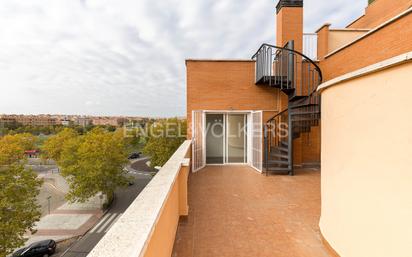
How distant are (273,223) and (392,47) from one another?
4.36 meters

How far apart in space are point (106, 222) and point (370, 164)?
14555mm

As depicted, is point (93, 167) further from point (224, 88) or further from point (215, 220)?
point (215, 220)

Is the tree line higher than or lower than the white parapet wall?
lower

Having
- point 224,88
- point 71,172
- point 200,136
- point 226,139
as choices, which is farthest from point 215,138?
point 71,172

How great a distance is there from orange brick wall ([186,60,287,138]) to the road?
865cm

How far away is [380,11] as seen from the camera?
7.73 metres

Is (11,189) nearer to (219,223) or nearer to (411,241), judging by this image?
(219,223)

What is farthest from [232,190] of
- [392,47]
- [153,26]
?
[153,26]

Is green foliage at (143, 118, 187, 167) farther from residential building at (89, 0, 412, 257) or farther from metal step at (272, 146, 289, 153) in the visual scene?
metal step at (272, 146, 289, 153)

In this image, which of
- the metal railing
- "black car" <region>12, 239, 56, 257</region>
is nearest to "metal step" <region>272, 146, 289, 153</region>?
the metal railing

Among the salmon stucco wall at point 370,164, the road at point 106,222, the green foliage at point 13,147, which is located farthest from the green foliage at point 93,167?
the salmon stucco wall at point 370,164

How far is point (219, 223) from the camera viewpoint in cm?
288

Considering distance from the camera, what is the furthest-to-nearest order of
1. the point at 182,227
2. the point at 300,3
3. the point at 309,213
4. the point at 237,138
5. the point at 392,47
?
the point at 237,138 < the point at 300,3 < the point at 392,47 < the point at 309,213 < the point at 182,227

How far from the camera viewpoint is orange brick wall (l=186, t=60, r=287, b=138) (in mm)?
6375
